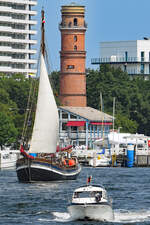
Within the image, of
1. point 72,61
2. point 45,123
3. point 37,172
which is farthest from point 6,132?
point 37,172

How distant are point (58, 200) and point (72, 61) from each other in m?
→ 106

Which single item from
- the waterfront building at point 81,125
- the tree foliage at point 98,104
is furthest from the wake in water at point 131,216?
the waterfront building at point 81,125

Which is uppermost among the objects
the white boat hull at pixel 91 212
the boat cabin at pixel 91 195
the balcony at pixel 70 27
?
the balcony at pixel 70 27

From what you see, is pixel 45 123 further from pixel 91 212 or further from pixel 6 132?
pixel 6 132

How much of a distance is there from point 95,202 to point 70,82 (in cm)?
12091

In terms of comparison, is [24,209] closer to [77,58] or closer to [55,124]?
[55,124]

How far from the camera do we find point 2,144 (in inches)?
6102

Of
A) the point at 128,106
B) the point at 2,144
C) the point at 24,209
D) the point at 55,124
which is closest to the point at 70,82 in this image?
the point at 128,106

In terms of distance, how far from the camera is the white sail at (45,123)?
9781cm

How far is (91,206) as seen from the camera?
62125 millimetres

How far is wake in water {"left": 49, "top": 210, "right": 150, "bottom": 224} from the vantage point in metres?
66.1

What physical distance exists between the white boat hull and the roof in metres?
110

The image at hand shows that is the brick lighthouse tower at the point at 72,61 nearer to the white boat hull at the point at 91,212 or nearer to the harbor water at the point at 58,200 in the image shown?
the harbor water at the point at 58,200

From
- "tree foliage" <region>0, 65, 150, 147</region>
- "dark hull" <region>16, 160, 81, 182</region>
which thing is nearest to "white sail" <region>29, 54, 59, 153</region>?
"dark hull" <region>16, 160, 81, 182</region>
